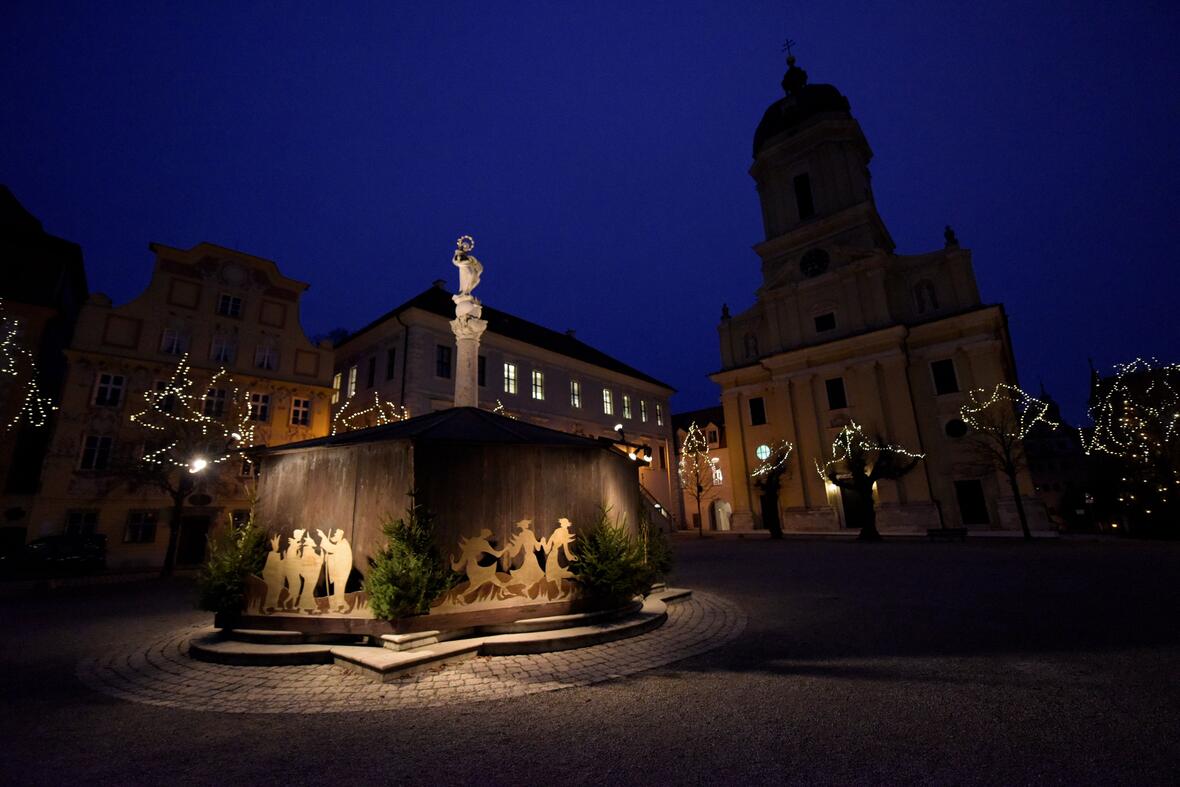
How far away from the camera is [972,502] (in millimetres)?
24984

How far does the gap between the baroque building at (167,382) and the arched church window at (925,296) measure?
3329 centimetres

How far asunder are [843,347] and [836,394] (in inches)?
112

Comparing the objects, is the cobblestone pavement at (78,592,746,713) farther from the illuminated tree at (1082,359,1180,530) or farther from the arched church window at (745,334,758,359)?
the arched church window at (745,334,758,359)

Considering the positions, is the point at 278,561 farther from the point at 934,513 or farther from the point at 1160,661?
the point at 934,513

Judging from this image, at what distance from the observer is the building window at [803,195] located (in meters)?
34.1

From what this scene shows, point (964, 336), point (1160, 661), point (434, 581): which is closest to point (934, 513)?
point (964, 336)

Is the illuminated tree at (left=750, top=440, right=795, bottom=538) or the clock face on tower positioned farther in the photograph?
the clock face on tower

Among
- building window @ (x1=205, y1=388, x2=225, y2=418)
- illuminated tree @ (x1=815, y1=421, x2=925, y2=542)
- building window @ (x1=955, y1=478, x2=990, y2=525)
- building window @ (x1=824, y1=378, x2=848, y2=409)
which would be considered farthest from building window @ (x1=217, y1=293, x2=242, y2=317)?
building window @ (x1=955, y1=478, x2=990, y2=525)

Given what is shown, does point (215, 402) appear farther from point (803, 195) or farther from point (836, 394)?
point (803, 195)

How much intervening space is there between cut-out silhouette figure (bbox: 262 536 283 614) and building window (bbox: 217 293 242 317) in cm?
2037

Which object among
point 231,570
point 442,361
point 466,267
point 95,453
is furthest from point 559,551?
point 95,453

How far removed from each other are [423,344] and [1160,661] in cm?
2472

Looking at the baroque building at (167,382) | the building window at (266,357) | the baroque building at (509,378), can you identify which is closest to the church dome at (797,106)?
the baroque building at (509,378)

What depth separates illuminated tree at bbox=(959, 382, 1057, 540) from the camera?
2286cm
